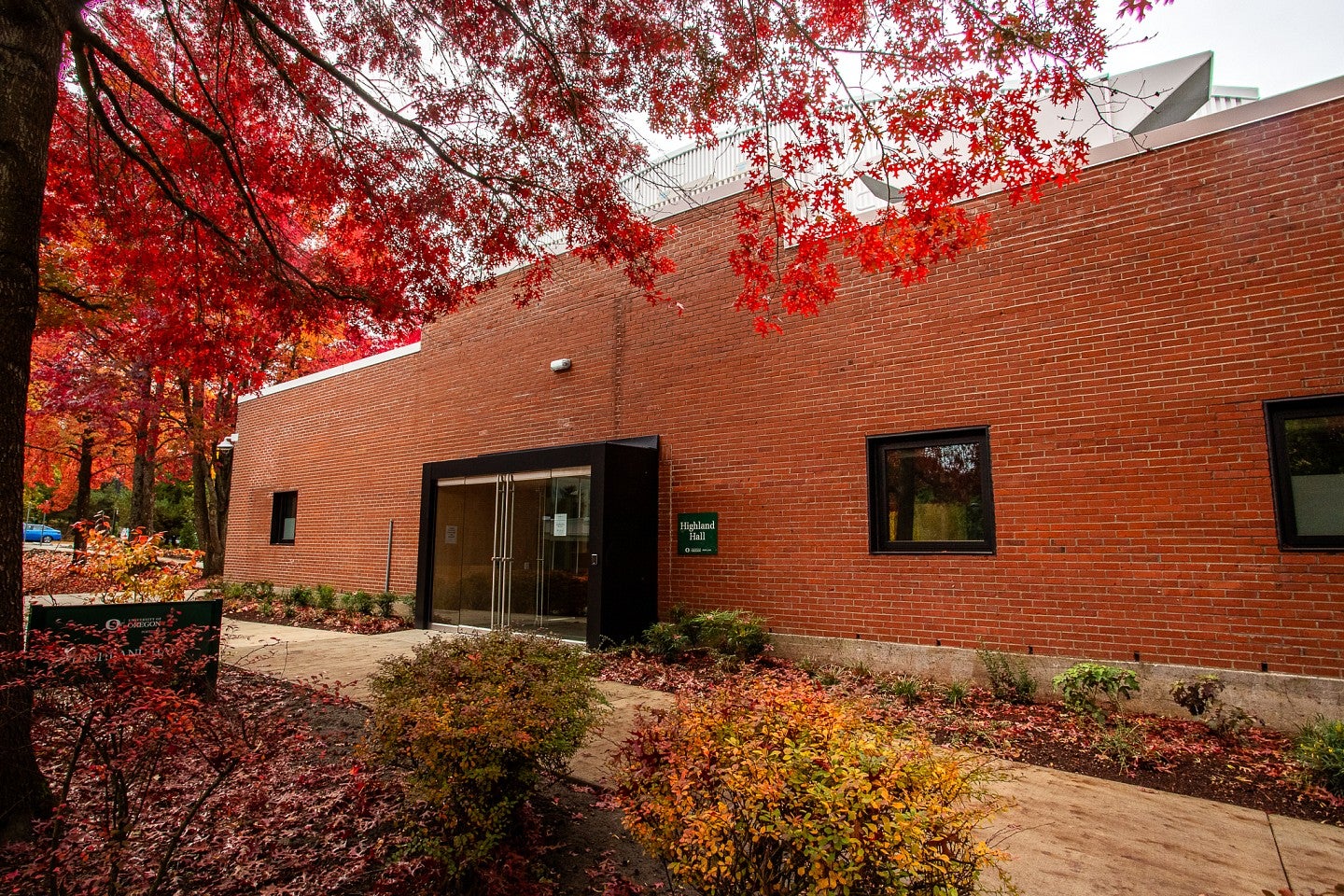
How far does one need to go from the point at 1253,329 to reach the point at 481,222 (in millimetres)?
8016

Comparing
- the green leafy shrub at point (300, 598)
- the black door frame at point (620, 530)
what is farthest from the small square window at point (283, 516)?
the black door frame at point (620, 530)

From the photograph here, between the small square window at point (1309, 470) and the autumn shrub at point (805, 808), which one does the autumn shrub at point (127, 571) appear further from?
the small square window at point (1309, 470)

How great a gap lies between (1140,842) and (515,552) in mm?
8490

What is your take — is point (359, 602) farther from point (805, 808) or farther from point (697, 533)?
point (805, 808)

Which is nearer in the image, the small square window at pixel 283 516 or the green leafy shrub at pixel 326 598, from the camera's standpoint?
the green leafy shrub at pixel 326 598

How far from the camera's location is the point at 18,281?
364 cm

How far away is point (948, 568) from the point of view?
7.18 m

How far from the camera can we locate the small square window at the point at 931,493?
7203 millimetres

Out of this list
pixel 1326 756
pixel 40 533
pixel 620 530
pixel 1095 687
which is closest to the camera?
pixel 1326 756

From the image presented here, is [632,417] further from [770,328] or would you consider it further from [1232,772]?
[1232,772]

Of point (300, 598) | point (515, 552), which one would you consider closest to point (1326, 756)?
point (515, 552)

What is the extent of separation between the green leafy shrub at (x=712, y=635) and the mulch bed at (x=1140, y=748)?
144 centimetres

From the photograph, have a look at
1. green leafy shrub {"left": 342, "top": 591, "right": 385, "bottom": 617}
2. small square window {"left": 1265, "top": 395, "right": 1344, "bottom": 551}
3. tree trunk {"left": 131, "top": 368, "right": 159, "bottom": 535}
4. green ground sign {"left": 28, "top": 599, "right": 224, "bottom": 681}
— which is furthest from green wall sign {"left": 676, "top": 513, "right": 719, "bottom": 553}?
tree trunk {"left": 131, "top": 368, "right": 159, "bottom": 535}

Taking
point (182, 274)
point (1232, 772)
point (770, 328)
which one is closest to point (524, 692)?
point (1232, 772)
